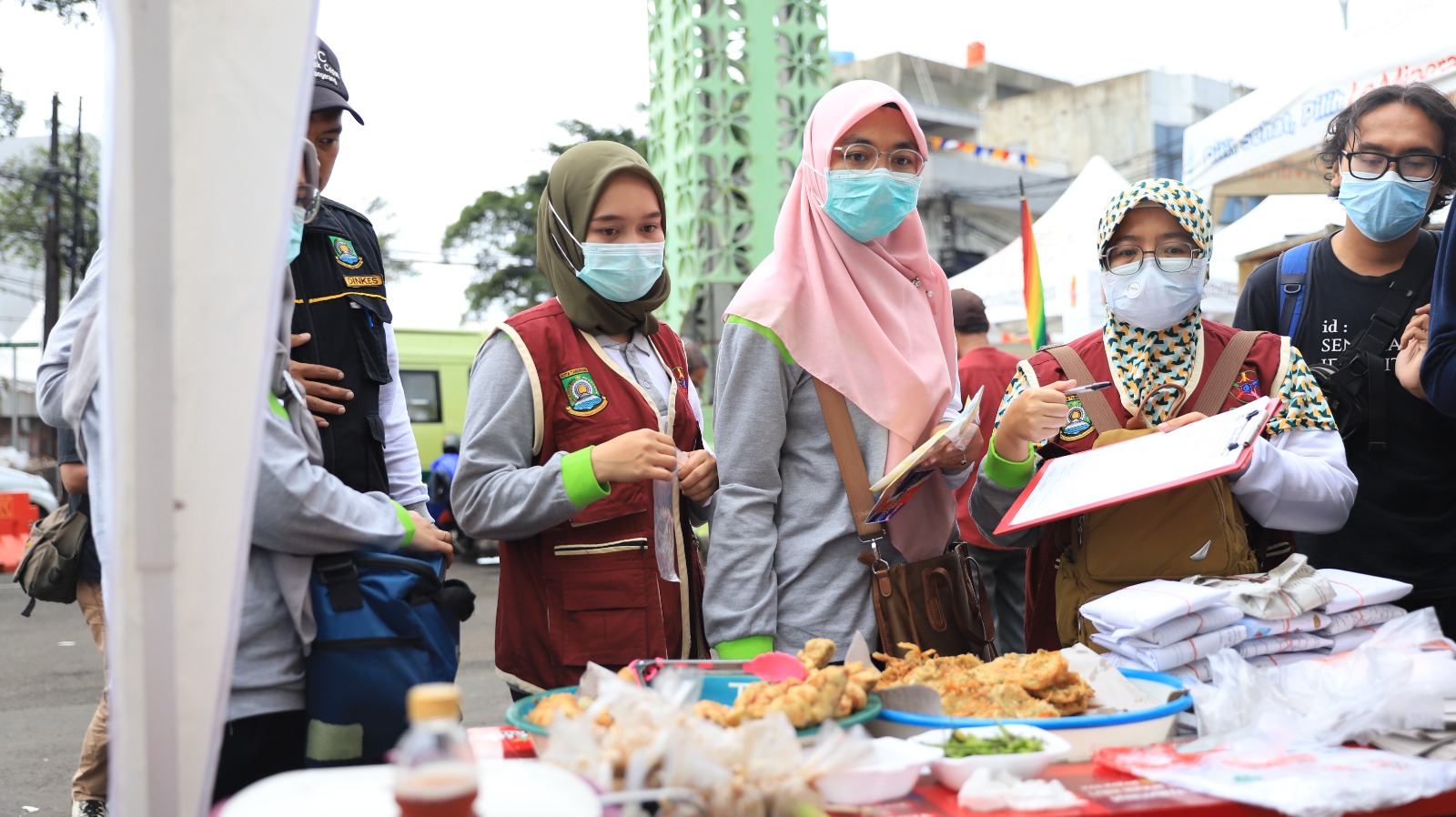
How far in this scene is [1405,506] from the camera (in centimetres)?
266

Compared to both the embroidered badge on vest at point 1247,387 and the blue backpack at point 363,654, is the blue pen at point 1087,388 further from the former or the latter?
the blue backpack at point 363,654

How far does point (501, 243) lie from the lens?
27.9 metres

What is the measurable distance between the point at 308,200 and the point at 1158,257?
1.70m

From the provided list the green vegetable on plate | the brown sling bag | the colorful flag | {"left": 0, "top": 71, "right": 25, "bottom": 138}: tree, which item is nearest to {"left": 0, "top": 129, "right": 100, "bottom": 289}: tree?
{"left": 0, "top": 71, "right": 25, "bottom": 138}: tree

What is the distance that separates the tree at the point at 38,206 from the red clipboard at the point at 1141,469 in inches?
828

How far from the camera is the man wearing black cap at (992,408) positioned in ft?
16.1


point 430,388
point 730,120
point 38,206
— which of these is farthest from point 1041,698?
point 38,206

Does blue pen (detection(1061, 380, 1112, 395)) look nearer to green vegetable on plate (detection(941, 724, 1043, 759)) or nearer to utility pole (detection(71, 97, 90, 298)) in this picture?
green vegetable on plate (detection(941, 724, 1043, 759))

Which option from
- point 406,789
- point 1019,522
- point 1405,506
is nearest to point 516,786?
point 406,789

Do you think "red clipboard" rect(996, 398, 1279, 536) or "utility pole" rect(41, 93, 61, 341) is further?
"utility pole" rect(41, 93, 61, 341)

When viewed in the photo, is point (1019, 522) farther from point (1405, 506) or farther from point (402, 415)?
point (402, 415)

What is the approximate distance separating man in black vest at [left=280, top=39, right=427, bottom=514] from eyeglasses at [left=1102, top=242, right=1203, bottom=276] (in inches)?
64.0

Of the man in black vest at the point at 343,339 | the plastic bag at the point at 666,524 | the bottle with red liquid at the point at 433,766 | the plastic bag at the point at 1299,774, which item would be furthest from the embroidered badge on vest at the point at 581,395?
the bottle with red liquid at the point at 433,766

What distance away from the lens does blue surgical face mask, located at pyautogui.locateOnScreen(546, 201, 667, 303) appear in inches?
100
